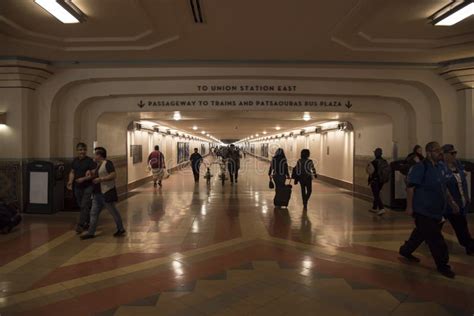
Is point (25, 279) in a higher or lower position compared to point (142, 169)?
lower

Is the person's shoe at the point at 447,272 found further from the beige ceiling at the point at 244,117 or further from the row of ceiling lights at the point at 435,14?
the beige ceiling at the point at 244,117

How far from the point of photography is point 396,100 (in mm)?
8750

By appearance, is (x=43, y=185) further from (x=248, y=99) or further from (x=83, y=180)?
(x=248, y=99)

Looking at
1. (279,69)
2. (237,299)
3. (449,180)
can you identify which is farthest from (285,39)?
(237,299)

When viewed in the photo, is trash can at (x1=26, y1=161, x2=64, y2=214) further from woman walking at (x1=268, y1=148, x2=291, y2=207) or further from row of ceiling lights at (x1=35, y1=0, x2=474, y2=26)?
woman walking at (x1=268, y1=148, x2=291, y2=207)

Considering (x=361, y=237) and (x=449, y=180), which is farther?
(x=361, y=237)

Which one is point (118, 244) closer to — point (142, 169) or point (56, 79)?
point (56, 79)

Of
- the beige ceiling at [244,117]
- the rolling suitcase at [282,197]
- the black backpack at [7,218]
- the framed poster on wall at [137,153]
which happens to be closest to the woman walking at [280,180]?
the rolling suitcase at [282,197]

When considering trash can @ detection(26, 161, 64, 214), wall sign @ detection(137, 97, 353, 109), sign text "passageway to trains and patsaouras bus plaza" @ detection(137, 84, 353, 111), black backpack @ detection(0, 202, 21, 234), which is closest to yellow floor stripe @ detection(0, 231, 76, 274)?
black backpack @ detection(0, 202, 21, 234)

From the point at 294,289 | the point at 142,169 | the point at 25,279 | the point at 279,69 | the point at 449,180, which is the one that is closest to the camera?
the point at 294,289

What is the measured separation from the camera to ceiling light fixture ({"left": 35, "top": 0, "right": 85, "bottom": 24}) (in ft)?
14.8

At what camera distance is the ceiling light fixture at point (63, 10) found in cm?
451

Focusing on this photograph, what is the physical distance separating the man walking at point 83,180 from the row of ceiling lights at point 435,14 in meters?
2.11

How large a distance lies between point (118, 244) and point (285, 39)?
442 cm
